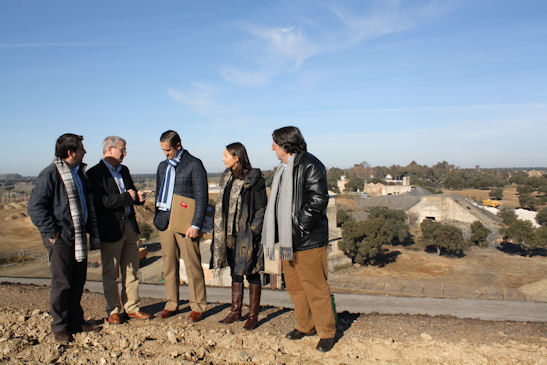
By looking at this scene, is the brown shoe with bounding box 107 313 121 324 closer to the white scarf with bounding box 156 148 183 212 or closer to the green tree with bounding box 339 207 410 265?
the white scarf with bounding box 156 148 183 212

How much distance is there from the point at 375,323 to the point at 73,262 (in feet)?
9.71

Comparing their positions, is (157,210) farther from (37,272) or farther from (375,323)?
(37,272)

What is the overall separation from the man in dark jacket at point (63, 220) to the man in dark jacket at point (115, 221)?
8.8 inches

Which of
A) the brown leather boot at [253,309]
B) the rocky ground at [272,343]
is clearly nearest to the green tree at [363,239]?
the rocky ground at [272,343]

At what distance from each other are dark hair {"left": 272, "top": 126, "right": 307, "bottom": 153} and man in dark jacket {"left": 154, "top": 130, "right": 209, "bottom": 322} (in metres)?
1.01

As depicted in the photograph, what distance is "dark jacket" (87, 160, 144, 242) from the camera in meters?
3.65

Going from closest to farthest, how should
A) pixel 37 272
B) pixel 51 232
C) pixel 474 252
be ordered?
pixel 51 232 → pixel 37 272 → pixel 474 252

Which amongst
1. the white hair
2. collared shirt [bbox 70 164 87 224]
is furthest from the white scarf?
collared shirt [bbox 70 164 87 224]

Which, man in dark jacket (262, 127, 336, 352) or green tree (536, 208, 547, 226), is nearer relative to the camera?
man in dark jacket (262, 127, 336, 352)

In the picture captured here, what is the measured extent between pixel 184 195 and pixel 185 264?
28.4 inches

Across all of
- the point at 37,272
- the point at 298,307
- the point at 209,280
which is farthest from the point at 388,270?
the point at 298,307

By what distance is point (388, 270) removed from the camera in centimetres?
2511

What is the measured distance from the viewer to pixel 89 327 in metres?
3.60

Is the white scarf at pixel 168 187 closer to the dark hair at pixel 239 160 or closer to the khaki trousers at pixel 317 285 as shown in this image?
the dark hair at pixel 239 160
